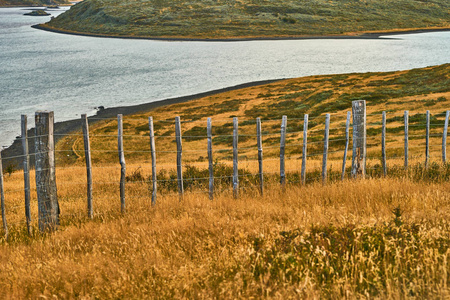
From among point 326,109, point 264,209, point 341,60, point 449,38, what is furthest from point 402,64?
point 264,209

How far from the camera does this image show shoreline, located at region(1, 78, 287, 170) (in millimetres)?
40594

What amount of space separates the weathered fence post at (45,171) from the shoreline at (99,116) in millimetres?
26377

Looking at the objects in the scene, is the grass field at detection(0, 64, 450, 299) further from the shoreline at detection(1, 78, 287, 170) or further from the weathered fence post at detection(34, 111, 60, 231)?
the shoreline at detection(1, 78, 287, 170)

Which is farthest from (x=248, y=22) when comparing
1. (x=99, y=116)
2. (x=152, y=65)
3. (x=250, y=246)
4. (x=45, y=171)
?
(x=250, y=246)

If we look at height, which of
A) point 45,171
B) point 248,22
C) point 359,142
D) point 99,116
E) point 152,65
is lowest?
point 99,116

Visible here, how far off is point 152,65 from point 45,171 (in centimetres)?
9684

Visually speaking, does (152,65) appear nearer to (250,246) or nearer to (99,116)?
(99,116)

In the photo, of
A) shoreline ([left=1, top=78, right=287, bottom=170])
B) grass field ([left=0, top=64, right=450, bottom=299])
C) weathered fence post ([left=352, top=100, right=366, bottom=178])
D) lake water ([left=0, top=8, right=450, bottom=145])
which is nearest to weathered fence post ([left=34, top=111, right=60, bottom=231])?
grass field ([left=0, top=64, right=450, bottom=299])

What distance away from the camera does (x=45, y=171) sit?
32.7ft

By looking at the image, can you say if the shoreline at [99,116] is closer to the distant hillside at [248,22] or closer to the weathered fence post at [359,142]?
the weathered fence post at [359,142]

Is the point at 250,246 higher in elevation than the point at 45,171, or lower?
lower

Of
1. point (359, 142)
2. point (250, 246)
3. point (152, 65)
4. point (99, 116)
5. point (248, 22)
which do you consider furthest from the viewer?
point (248, 22)

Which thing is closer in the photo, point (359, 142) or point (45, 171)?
point (45, 171)

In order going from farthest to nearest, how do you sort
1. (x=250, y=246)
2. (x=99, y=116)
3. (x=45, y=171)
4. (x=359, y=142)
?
(x=99, y=116) < (x=359, y=142) < (x=45, y=171) < (x=250, y=246)
